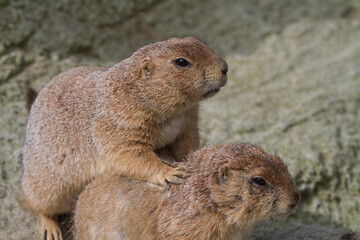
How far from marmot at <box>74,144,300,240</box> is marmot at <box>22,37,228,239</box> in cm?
12

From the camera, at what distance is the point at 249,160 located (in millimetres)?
3406

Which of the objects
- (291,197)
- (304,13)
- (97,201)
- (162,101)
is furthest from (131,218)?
(304,13)

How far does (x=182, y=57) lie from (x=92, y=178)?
1.16m

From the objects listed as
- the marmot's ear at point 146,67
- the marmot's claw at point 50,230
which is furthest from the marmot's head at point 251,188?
the marmot's claw at point 50,230

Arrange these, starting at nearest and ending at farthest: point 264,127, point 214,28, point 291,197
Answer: point 291,197 < point 264,127 < point 214,28

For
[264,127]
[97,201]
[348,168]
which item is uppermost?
[97,201]

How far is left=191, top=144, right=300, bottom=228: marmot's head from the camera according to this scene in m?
3.27

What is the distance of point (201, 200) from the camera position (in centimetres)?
337

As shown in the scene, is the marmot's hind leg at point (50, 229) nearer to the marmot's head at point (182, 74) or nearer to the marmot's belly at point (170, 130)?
→ the marmot's belly at point (170, 130)

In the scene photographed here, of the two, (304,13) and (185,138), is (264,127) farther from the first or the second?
(304,13)

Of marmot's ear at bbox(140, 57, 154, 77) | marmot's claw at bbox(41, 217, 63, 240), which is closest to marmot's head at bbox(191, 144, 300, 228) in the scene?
marmot's ear at bbox(140, 57, 154, 77)

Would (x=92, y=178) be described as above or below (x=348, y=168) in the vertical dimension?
above

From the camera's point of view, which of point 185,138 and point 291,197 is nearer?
point 291,197

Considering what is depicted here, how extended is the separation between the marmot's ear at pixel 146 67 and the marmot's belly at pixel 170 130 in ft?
1.31
